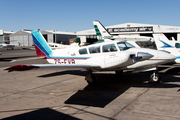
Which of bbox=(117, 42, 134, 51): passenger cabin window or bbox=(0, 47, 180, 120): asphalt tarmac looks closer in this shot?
bbox=(0, 47, 180, 120): asphalt tarmac

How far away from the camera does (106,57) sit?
27.4ft

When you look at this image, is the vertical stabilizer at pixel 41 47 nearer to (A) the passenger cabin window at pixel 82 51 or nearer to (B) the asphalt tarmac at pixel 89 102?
(A) the passenger cabin window at pixel 82 51

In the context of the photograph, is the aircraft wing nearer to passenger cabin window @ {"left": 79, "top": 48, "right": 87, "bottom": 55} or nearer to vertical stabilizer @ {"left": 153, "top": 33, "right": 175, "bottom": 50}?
passenger cabin window @ {"left": 79, "top": 48, "right": 87, "bottom": 55}

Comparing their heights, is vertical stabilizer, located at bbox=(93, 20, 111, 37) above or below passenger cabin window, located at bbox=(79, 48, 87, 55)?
above

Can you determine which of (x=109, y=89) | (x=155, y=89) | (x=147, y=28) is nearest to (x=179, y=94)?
(x=155, y=89)

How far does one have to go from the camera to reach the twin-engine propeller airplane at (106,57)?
8055 mm

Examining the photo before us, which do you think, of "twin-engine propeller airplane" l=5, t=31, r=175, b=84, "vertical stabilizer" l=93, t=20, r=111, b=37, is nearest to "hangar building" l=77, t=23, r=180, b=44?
"vertical stabilizer" l=93, t=20, r=111, b=37

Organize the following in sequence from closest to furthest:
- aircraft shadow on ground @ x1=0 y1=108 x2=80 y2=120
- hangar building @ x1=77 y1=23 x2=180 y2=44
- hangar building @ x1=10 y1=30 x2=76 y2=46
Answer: aircraft shadow on ground @ x1=0 y1=108 x2=80 y2=120 → hangar building @ x1=77 y1=23 x2=180 y2=44 → hangar building @ x1=10 y1=30 x2=76 y2=46

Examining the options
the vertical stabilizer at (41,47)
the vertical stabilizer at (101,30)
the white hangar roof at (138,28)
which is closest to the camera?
the vertical stabilizer at (41,47)

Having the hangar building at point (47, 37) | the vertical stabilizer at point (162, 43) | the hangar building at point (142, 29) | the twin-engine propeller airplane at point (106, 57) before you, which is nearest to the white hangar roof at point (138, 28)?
the hangar building at point (142, 29)

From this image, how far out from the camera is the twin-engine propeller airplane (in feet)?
26.4

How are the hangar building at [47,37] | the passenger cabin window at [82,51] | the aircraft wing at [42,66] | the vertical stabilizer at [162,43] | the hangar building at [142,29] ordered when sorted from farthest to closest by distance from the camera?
the hangar building at [47,37], the hangar building at [142,29], the vertical stabilizer at [162,43], the passenger cabin window at [82,51], the aircraft wing at [42,66]

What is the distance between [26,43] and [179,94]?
306 ft

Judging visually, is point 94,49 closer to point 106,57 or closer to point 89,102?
point 106,57
